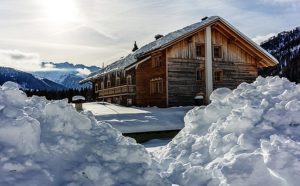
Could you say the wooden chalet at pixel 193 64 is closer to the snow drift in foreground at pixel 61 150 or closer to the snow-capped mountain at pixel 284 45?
the snow drift in foreground at pixel 61 150

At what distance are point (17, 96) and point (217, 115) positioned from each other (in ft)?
13.4

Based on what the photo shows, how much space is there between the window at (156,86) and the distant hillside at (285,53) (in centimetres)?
6283

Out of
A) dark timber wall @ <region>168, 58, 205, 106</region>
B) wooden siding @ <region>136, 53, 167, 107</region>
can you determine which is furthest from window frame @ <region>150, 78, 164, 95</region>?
dark timber wall @ <region>168, 58, 205, 106</region>

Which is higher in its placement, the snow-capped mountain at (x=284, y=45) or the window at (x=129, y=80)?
the snow-capped mountain at (x=284, y=45)

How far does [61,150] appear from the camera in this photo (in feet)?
16.5

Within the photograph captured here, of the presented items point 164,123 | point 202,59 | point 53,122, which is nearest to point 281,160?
point 53,122

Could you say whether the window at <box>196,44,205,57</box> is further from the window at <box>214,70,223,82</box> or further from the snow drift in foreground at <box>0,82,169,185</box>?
the snow drift in foreground at <box>0,82,169,185</box>

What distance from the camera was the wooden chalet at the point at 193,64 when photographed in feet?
71.4

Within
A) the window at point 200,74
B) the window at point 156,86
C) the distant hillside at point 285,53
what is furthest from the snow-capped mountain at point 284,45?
the window at point 156,86

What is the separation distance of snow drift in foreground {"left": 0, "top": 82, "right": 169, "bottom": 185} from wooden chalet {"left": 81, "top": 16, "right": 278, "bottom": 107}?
15.3 metres

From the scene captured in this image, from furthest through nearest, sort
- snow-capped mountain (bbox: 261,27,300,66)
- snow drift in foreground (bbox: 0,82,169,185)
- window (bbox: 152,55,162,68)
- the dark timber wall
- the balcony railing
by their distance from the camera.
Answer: snow-capped mountain (bbox: 261,27,300,66) < the balcony railing < window (bbox: 152,55,162,68) < the dark timber wall < snow drift in foreground (bbox: 0,82,169,185)

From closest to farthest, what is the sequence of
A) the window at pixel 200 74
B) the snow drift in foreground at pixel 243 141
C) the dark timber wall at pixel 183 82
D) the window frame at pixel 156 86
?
the snow drift in foreground at pixel 243 141 < the dark timber wall at pixel 183 82 < the window frame at pixel 156 86 < the window at pixel 200 74

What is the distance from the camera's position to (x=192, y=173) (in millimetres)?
5527

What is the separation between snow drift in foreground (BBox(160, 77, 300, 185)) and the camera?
518cm
